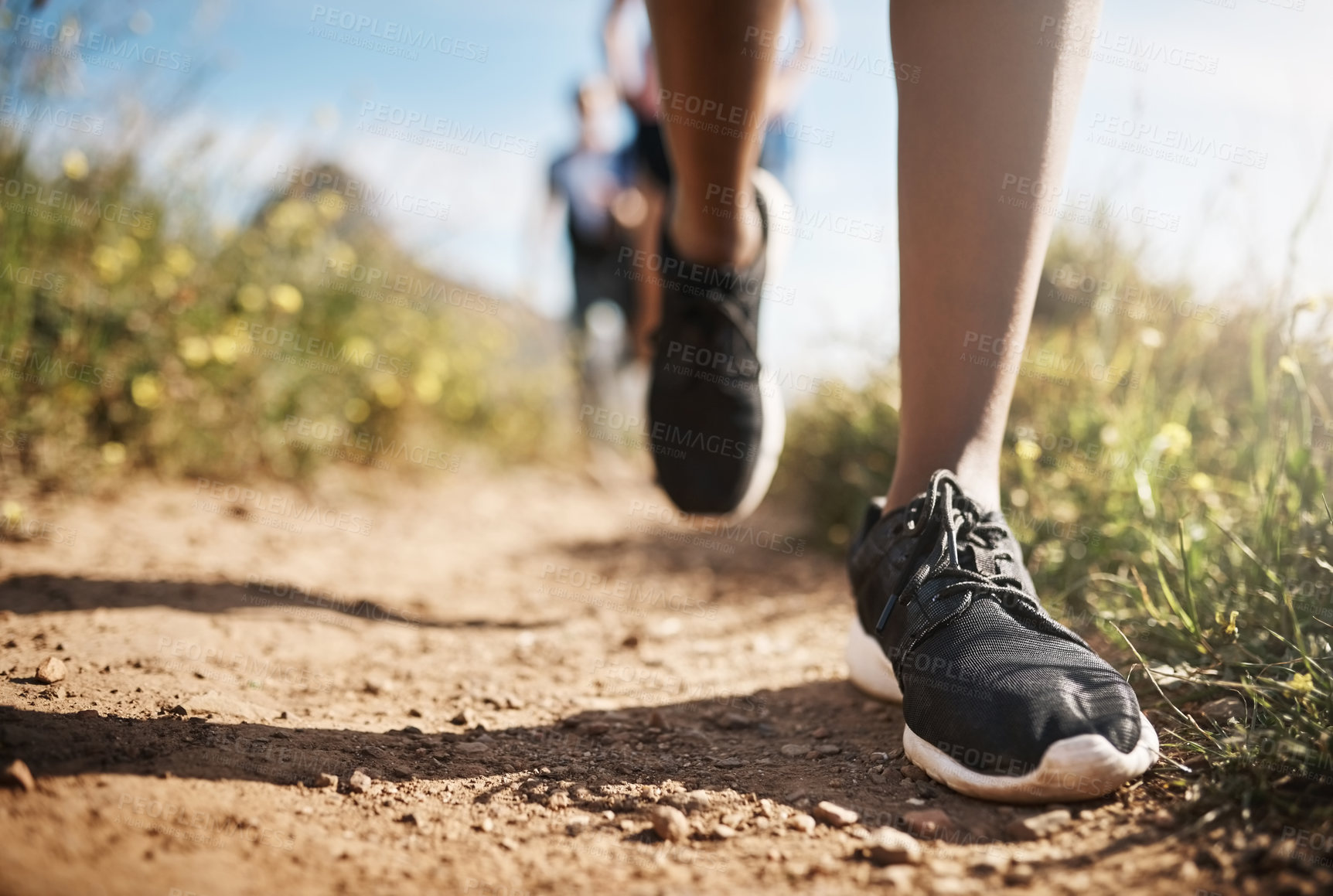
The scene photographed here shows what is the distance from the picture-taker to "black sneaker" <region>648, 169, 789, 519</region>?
2031mm

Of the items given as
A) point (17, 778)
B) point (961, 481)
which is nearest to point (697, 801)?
point (961, 481)

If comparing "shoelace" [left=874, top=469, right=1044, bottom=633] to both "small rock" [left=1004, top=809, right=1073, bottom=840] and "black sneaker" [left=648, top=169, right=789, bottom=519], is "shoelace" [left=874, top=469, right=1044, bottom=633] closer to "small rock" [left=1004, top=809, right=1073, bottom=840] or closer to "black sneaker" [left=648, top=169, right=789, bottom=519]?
"small rock" [left=1004, top=809, right=1073, bottom=840]

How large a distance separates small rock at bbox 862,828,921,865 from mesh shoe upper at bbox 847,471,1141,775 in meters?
Result: 0.17

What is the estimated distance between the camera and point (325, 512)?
3037 millimetres

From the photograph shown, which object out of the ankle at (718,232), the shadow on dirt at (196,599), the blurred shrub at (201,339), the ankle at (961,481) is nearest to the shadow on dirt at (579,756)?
the ankle at (961,481)

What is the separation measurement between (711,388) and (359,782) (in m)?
1.22

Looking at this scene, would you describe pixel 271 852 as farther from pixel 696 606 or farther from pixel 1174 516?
pixel 1174 516

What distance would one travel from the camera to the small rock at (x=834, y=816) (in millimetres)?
1023

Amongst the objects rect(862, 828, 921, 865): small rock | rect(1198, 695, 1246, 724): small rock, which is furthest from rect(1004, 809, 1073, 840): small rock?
rect(1198, 695, 1246, 724): small rock

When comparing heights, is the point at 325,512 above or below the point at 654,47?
below

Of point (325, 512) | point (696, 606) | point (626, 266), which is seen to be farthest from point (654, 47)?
point (626, 266)

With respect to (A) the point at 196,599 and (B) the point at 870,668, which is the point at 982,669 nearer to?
(B) the point at 870,668

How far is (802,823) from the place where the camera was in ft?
3.38

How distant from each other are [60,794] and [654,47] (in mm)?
1667
